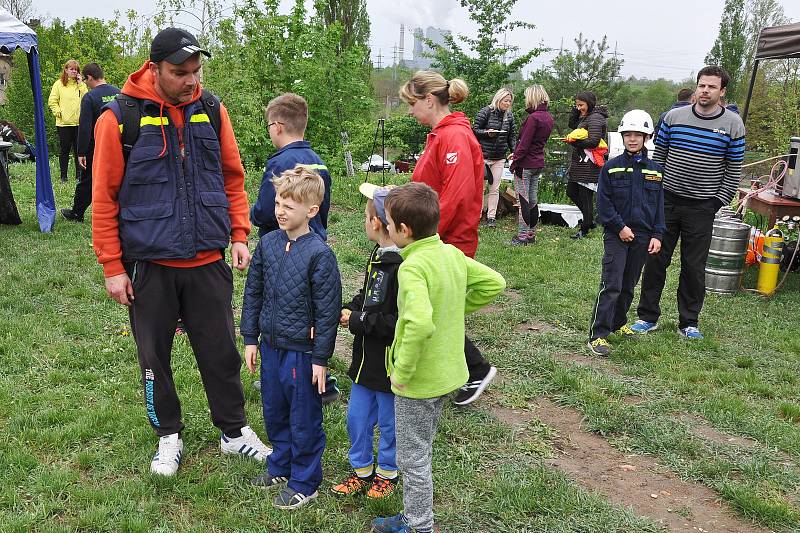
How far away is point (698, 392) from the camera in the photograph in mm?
4750

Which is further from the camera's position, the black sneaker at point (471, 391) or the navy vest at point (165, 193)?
the black sneaker at point (471, 391)

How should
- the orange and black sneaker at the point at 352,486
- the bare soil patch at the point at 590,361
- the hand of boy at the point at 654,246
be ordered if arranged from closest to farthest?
the orange and black sneaker at the point at 352,486 → the bare soil patch at the point at 590,361 → the hand of boy at the point at 654,246

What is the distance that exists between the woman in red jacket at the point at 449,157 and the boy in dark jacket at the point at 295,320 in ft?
3.84

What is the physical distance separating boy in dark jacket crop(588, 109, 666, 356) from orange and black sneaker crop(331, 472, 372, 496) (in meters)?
2.76

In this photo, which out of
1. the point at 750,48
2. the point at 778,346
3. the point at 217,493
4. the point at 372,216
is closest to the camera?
the point at 372,216

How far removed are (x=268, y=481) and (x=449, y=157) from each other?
6.80 feet

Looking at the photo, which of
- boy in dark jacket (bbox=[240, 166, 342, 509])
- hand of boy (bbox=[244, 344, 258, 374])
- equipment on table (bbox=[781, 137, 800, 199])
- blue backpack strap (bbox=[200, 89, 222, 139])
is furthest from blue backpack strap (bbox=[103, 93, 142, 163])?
equipment on table (bbox=[781, 137, 800, 199])

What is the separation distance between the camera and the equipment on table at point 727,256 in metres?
7.20

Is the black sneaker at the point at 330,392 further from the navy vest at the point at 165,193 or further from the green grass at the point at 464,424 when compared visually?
the navy vest at the point at 165,193

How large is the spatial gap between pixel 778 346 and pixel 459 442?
3.37m

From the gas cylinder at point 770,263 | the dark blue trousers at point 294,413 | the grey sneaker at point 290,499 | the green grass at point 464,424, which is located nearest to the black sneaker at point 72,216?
the green grass at point 464,424

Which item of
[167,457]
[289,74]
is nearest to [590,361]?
[167,457]

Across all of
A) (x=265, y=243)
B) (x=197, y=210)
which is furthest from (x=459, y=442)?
(x=197, y=210)

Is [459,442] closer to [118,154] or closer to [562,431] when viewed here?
[562,431]
